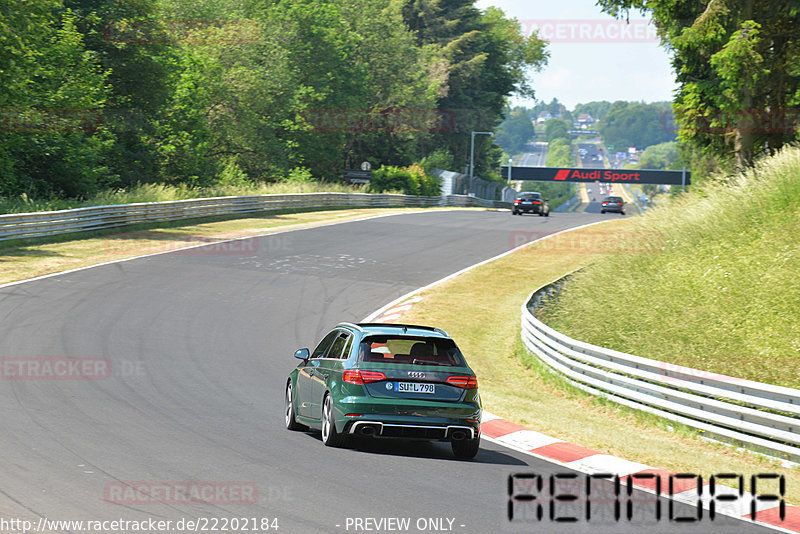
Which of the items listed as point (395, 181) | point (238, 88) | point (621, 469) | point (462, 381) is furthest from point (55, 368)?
point (395, 181)

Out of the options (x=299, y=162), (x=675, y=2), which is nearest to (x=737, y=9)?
(x=675, y=2)

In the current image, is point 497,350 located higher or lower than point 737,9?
lower

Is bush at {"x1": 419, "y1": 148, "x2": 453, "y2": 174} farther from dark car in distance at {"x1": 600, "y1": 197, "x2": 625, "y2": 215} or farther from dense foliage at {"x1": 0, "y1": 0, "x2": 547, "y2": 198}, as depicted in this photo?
dark car in distance at {"x1": 600, "y1": 197, "x2": 625, "y2": 215}

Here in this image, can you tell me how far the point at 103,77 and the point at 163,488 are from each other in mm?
37809

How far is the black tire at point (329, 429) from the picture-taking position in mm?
10062

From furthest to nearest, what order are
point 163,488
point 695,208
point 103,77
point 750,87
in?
point 103,77 < point 750,87 < point 695,208 < point 163,488

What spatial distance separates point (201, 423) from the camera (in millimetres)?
11086

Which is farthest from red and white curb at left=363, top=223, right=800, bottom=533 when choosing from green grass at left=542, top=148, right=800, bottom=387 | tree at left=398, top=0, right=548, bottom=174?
tree at left=398, top=0, right=548, bottom=174

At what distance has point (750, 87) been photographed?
26.9m

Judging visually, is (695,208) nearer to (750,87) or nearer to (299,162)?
(750,87)

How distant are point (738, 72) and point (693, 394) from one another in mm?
16593

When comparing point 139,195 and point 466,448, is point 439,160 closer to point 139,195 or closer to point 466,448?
point 139,195

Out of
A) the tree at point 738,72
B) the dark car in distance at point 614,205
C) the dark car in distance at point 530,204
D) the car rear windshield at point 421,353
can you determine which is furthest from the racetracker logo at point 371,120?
the car rear windshield at point 421,353

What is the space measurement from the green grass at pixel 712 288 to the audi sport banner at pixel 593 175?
10317 centimetres
